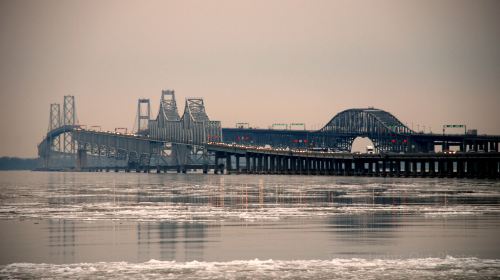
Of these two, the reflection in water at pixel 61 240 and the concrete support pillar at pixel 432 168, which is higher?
the concrete support pillar at pixel 432 168

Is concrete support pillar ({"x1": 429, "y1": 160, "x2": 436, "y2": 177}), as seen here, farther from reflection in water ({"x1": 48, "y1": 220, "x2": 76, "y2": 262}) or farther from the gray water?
reflection in water ({"x1": 48, "y1": 220, "x2": 76, "y2": 262})

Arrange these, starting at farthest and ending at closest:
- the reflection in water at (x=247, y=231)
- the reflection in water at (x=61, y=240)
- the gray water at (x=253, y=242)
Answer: the reflection in water at (x=247, y=231)
the reflection in water at (x=61, y=240)
the gray water at (x=253, y=242)

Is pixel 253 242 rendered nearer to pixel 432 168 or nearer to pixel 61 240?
pixel 61 240

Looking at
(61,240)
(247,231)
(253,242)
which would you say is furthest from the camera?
(247,231)

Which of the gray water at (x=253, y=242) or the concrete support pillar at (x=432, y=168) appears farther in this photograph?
the concrete support pillar at (x=432, y=168)

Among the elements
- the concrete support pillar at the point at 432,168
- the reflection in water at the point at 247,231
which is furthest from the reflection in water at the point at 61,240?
the concrete support pillar at the point at 432,168

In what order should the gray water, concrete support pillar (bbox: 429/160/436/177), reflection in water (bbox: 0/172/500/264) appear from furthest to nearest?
1. concrete support pillar (bbox: 429/160/436/177)
2. reflection in water (bbox: 0/172/500/264)
3. the gray water

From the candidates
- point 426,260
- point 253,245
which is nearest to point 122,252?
point 253,245

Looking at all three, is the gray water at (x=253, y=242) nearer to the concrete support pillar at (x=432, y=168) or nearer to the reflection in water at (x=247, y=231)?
the reflection in water at (x=247, y=231)

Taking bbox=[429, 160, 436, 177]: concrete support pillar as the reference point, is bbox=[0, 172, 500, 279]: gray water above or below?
below

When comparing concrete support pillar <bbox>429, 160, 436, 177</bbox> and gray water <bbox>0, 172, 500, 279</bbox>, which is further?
concrete support pillar <bbox>429, 160, 436, 177</bbox>

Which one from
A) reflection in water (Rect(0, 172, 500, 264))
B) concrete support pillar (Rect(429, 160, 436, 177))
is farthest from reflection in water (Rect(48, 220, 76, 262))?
concrete support pillar (Rect(429, 160, 436, 177))

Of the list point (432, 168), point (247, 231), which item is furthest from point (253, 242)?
point (432, 168)

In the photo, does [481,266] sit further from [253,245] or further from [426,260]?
[253,245]
